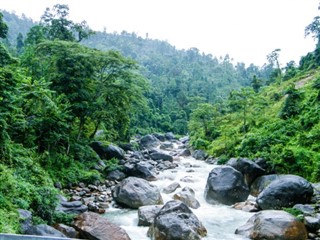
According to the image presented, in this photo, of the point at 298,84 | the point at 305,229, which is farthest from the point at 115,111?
the point at 298,84

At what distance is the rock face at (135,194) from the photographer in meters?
14.4

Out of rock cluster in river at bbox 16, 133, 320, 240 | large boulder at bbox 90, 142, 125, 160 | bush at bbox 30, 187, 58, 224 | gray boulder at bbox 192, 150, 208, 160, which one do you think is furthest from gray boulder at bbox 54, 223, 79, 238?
gray boulder at bbox 192, 150, 208, 160

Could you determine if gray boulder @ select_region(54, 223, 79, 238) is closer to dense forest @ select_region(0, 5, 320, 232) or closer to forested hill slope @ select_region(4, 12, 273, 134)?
dense forest @ select_region(0, 5, 320, 232)

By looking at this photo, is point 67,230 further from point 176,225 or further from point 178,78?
point 178,78

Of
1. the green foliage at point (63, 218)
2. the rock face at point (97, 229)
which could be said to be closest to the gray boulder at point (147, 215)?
the rock face at point (97, 229)

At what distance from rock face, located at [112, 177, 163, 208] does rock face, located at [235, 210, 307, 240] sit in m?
4.91

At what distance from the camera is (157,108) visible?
6450 centimetres

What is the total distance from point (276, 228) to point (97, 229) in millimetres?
5814

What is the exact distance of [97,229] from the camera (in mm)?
10117

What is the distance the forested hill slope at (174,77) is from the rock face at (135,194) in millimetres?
11852

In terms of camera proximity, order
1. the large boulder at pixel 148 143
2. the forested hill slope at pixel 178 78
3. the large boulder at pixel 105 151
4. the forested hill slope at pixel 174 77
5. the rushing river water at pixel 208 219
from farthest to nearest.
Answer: the forested hill slope at pixel 178 78
the forested hill slope at pixel 174 77
the large boulder at pixel 148 143
the large boulder at pixel 105 151
the rushing river water at pixel 208 219

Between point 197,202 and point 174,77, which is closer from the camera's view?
point 197,202

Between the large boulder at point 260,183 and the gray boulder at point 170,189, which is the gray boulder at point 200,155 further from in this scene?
the large boulder at point 260,183

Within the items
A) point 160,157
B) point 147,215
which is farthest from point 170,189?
point 160,157
